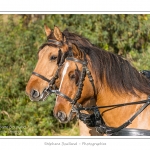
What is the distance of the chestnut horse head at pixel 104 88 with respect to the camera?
3.30 metres

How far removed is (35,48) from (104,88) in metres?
4.14

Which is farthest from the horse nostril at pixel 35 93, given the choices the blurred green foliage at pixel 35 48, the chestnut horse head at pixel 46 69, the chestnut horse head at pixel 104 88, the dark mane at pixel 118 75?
the blurred green foliage at pixel 35 48

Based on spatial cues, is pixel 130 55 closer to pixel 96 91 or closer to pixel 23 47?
pixel 23 47

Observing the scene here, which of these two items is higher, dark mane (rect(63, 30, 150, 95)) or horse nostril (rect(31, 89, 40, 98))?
dark mane (rect(63, 30, 150, 95))

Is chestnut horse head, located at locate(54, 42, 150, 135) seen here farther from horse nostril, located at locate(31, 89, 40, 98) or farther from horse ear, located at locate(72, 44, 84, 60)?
horse nostril, located at locate(31, 89, 40, 98)

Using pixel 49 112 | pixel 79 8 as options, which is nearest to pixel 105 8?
pixel 79 8

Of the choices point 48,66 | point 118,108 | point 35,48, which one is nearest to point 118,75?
point 118,108

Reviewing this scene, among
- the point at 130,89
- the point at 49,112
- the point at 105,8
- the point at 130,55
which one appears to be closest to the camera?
the point at 130,89

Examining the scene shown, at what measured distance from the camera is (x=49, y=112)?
272 inches

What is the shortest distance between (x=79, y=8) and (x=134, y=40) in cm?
232

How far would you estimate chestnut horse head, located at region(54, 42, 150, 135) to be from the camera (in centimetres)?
330

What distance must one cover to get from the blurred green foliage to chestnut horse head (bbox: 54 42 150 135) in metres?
3.08

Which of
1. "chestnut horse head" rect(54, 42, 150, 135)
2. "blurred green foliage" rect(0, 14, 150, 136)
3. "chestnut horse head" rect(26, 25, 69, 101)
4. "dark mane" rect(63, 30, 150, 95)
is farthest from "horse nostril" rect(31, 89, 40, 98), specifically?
"blurred green foliage" rect(0, 14, 150, 136)

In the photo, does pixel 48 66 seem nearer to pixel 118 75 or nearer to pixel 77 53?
pixel 77 53
